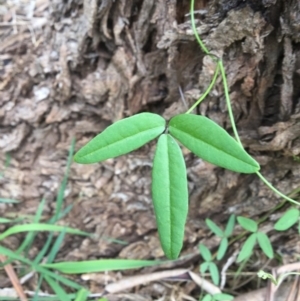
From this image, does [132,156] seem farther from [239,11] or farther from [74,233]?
[239,11]

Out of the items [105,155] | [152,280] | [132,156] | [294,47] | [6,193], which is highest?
[294,47]

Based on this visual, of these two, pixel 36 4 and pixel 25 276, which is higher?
pixel 36 4

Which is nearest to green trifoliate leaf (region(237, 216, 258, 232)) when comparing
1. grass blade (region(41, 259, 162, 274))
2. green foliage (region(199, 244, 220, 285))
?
green foliage (region(199, 244, 220, 285))

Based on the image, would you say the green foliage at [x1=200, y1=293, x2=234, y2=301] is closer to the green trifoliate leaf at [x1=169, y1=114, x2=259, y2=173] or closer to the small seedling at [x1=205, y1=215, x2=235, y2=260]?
the small seedling at [x1=205, y1=215, x2=235, y2=260]

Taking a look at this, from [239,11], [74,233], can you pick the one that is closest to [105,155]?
[239,11]

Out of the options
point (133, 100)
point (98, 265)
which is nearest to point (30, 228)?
point (98, 265)

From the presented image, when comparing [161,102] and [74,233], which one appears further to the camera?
[74,233]
